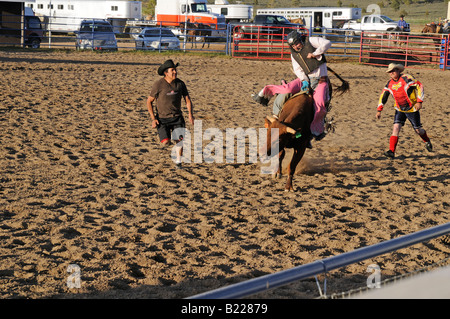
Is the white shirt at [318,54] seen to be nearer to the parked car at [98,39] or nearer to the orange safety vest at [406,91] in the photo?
the orange safety vest at [406,91]

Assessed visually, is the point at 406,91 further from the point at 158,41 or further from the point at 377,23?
the point at 377,23

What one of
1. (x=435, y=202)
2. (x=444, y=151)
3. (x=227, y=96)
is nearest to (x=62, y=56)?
(x=227, y=96)

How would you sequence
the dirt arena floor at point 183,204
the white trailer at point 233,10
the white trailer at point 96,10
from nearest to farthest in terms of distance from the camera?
the dirt arena floor at point 183,204
the white trailer at point 96,10
the white trailer at point 233,10

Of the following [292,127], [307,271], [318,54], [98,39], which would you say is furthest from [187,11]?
[307,271]

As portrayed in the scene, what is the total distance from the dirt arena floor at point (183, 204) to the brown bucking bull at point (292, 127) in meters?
0.45

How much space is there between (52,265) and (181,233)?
50.7 inches

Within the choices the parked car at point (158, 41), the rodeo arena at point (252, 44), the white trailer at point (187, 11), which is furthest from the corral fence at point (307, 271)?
the white trailer at point (187, 11)

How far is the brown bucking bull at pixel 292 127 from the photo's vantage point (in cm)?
671

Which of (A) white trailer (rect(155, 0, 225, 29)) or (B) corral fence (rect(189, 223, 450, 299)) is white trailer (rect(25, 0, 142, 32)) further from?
(B) corral fence (rect(189, 223, 450, 299))

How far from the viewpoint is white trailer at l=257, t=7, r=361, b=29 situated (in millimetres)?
43281

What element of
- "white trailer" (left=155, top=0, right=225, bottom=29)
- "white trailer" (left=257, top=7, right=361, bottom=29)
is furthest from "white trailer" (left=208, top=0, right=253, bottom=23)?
"white trailer" (left=257, top=7, right=361, bottom=29)

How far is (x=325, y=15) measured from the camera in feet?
147
